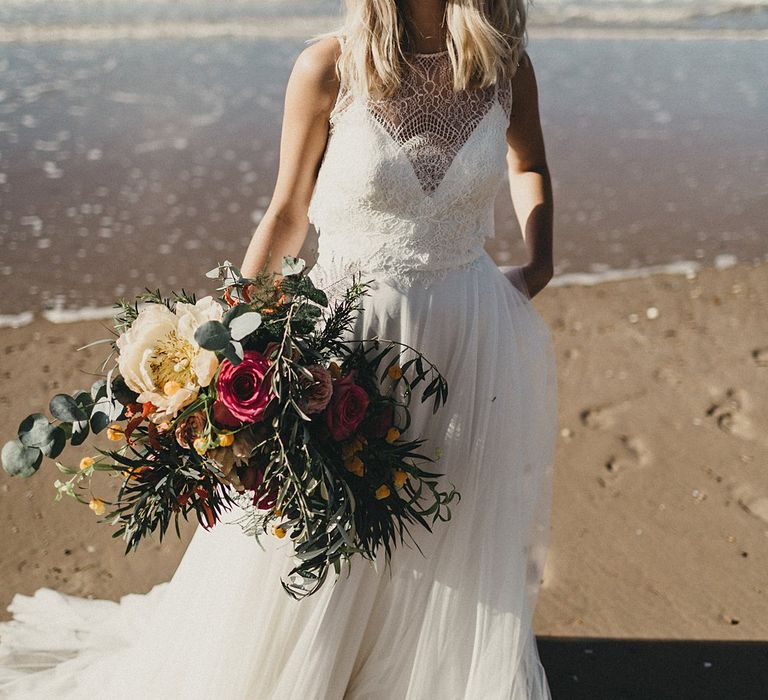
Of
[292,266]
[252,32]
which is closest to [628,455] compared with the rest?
[292,266]

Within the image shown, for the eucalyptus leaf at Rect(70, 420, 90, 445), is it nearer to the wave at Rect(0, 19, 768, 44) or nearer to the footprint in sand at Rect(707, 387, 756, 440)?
the footprint in sand at Rect(707, 387, 756, 440)

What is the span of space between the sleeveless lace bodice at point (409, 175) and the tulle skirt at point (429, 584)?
0.09m

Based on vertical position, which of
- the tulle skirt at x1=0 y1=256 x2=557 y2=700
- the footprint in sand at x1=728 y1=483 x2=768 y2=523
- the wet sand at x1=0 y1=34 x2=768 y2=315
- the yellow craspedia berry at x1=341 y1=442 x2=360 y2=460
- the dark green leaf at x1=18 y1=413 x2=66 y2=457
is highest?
the dark green leaf at x1=18 y1=413 x2=66 y2=457

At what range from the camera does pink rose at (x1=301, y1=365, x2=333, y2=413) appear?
191 cm

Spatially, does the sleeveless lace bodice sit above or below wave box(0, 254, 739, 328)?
above

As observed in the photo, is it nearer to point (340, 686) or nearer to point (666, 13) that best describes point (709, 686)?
point (340, 686)

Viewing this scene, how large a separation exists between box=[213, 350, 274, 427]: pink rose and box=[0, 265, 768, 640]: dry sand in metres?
A: 1.95

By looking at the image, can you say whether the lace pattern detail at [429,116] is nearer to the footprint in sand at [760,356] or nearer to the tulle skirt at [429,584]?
the tulle skirt at [429,584]

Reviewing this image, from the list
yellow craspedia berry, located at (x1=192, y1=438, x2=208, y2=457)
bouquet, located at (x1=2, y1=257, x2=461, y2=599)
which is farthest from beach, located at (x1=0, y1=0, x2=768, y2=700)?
yellow craspedia berry, located at (x1=192, y1=438, x2=208, y2=457)

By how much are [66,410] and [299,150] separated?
982 mm

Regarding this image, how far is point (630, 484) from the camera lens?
407 centimetres

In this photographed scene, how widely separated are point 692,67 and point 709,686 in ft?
36.8

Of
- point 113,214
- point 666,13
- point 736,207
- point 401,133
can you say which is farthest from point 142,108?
point 666,13

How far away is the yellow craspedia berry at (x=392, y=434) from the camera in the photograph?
2111 millimetres
